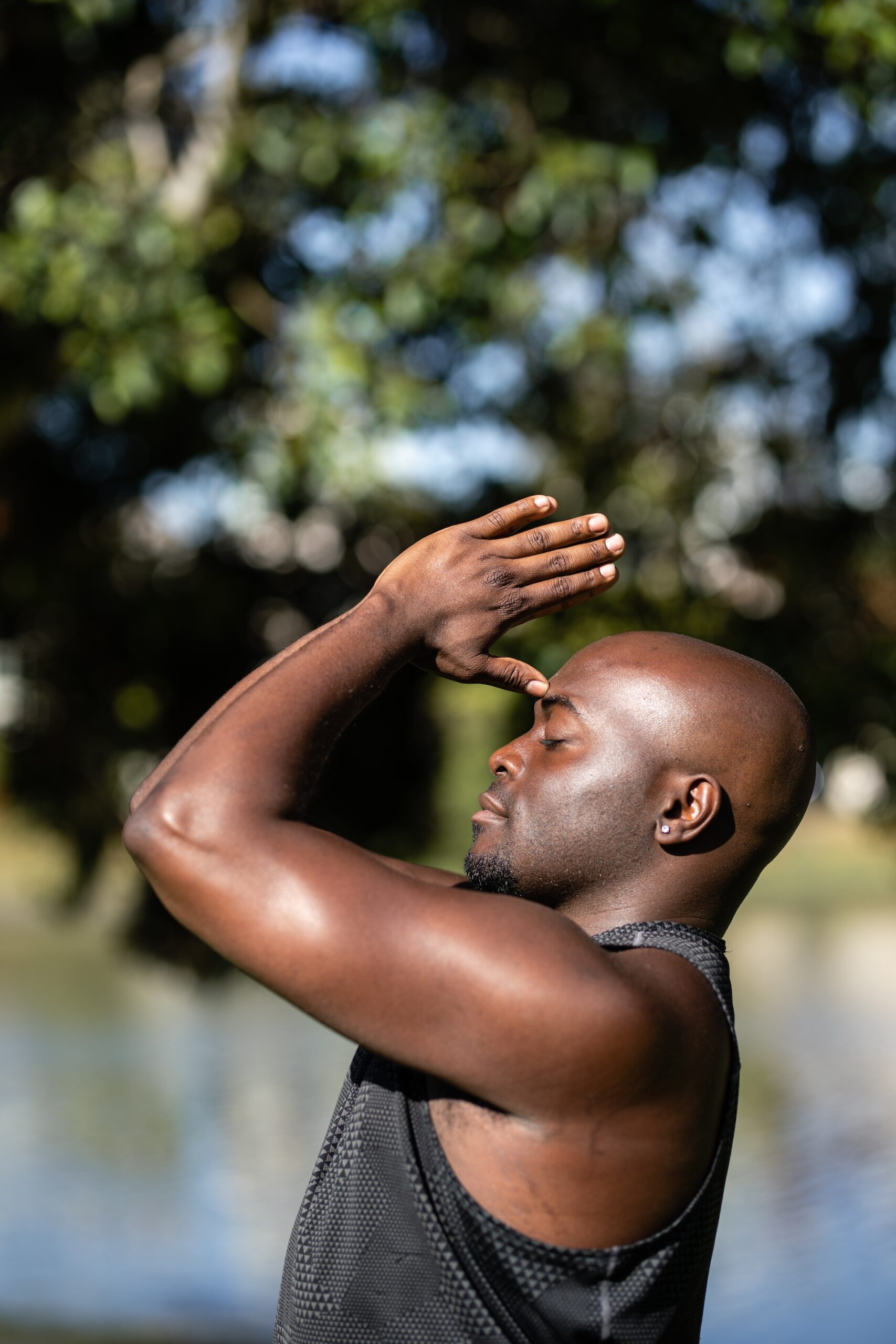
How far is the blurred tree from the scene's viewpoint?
467 centimetres

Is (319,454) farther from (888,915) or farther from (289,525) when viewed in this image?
(888,915)

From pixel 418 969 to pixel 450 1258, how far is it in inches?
12.5

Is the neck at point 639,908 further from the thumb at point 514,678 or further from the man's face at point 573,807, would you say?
the thumb at point 514,678

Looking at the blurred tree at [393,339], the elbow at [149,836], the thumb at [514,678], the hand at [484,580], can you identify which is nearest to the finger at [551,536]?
the hand at [484,580]

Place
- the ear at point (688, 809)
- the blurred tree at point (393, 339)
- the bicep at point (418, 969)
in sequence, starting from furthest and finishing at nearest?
1. the blurred tree at point (393, 339)
2. the ear at point (688, 809)
3. the bicep at point (418, 969)

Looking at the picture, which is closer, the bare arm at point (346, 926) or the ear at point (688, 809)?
the bare arm at point (346, 926)

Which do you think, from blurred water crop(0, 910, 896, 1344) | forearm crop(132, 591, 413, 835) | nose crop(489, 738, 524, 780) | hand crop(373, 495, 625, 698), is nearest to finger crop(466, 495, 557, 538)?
hand crop(373, 495, 625, 698)

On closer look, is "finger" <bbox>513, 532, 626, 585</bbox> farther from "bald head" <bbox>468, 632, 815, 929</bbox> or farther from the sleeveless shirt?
the sleeveless shirt

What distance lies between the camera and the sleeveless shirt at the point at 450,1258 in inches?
57.3

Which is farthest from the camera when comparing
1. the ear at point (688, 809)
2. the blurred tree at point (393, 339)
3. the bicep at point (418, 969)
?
the blurred tree at point (393, 339)

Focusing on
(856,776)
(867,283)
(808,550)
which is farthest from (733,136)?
(856,776)

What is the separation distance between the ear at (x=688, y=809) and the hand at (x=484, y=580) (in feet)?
0.68

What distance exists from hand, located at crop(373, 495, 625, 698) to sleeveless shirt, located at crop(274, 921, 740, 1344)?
1.14 ft

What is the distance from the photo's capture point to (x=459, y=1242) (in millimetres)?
1471
